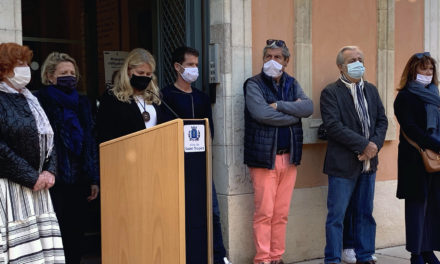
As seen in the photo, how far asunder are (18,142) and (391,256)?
169 inches

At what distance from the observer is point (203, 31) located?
609 cm

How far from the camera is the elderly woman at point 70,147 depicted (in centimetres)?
448

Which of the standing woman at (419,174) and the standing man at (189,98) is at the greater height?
the standing man at (189,98)

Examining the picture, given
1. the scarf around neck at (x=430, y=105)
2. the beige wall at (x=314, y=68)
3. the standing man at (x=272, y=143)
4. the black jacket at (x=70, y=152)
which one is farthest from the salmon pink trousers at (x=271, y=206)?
the black jacket at (x=70, y=152)

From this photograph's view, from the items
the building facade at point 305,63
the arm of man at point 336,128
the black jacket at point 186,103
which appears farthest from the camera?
the building facade at point 305,63

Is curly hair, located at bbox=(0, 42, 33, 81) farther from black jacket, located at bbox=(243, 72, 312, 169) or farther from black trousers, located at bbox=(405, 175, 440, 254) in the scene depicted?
black trousers, located at bbox=(405, 175, 440, 254)

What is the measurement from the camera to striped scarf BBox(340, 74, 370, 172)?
584cm

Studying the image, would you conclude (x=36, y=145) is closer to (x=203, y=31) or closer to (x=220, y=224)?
(x=220, y=224)

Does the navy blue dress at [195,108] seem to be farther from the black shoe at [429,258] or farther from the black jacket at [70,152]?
the black shoe at [429,258]

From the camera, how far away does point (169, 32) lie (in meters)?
6.47

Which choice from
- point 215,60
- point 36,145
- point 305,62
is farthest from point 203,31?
point 36,145

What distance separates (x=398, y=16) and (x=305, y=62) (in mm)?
1605

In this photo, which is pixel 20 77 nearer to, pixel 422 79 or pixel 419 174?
pixel 419 174

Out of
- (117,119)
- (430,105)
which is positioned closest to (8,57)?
A: (117,119)
